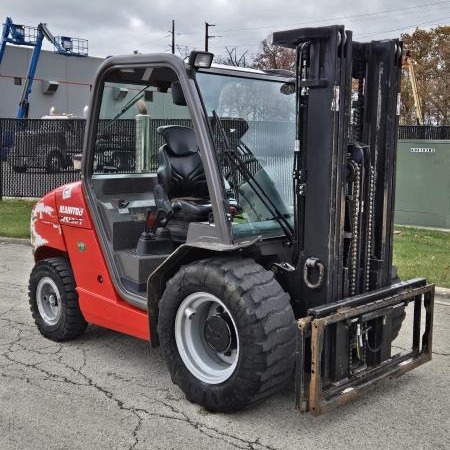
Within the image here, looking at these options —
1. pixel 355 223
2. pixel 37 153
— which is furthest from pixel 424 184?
pixel 37 153

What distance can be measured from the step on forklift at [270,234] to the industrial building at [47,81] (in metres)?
29.7

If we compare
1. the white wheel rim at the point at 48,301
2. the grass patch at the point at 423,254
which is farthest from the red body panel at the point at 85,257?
the grass patch at the point at 423,254

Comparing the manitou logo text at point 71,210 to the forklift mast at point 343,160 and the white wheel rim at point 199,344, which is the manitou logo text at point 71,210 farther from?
the forklift mast at point 343,160

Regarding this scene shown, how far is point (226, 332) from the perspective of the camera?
4082 mm

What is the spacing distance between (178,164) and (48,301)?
1936 millimetres

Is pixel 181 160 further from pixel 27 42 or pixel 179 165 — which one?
pixel 27 42

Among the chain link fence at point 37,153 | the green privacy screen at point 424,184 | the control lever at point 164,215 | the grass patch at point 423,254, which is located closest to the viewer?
the control lever at point 164,215

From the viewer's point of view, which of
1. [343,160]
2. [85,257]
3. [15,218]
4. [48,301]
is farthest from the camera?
[15,218]

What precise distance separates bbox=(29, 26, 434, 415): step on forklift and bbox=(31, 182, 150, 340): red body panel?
0.07 feet

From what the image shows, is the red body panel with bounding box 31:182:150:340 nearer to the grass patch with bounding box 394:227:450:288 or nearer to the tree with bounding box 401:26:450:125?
Result: the grass patch with bounding box 394:227:450:288

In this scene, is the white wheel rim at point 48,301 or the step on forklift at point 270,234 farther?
the white wheel rim at point 48,301

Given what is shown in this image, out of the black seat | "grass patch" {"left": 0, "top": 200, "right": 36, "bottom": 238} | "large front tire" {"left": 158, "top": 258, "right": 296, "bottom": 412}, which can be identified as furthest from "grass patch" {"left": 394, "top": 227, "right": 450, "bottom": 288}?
"grass patch" {"left": 0, "top": 200, "right": 36, "bottom": 238}

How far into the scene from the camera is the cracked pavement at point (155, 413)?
151 inches

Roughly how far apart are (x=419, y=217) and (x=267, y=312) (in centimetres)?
920
